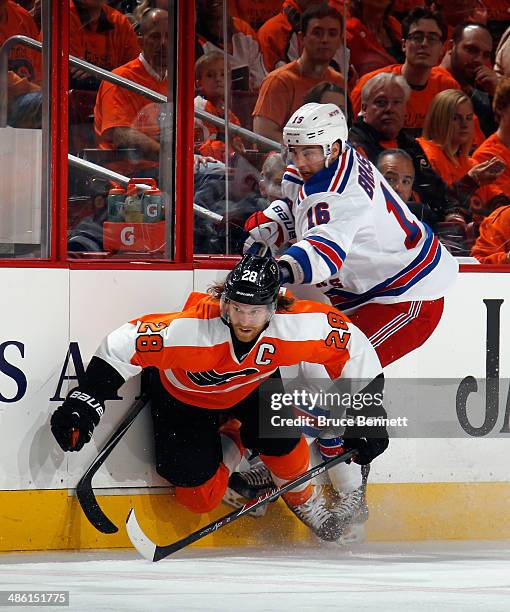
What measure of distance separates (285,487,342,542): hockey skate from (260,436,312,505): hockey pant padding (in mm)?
52

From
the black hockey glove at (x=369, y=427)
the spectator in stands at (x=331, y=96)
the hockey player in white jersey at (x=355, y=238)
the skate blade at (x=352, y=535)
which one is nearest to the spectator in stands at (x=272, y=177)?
the hockey player in white jersey at (x=355, y=238)

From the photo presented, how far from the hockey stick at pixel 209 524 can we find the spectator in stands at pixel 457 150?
1.18 meters

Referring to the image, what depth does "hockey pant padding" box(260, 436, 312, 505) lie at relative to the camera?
13.2 ft

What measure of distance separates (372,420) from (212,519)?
61cm

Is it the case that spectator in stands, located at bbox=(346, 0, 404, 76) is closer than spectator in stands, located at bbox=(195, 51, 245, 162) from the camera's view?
No

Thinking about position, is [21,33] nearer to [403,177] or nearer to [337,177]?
[337,177]

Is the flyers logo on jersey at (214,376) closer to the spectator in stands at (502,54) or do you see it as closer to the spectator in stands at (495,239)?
the spectator in stands at (495,239)

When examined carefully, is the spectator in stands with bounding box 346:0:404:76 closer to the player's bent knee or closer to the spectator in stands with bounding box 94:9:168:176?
the spectator in stands with bounding box 94:9:168:176

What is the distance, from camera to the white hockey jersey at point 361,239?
396cm

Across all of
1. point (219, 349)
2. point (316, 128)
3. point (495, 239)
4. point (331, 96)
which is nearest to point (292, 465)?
point (219, 349)

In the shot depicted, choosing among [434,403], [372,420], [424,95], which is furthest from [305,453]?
[424,95]

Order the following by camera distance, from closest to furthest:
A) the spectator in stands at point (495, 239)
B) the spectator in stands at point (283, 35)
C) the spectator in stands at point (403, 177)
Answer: the spectator in stands at point (283, 35)
the spectator in stands at point (495, 239)
the spectator in stands at point (403, 177)

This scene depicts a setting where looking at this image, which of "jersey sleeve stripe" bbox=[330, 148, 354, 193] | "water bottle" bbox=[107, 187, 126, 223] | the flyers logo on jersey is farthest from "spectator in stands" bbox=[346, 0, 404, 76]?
the flyers logo on jersey

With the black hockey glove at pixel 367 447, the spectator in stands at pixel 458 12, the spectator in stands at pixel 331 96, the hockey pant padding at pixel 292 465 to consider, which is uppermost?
the spectator in stands at pixel 458 12
